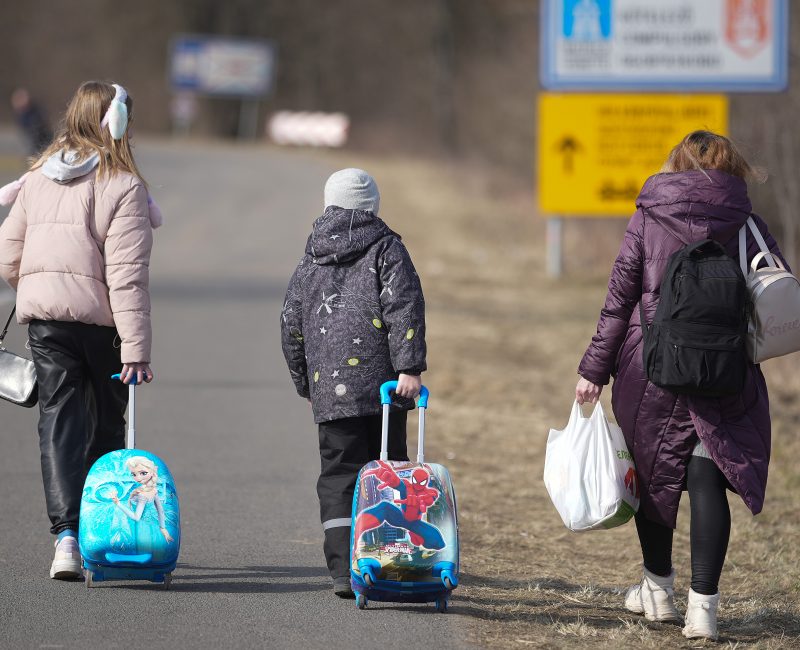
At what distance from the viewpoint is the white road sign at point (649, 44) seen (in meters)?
16.0

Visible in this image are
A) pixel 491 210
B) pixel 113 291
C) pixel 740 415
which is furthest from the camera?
pixel 491 210

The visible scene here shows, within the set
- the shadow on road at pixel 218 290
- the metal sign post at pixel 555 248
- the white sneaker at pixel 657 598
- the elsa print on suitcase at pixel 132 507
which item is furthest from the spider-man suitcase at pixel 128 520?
the metal sign post at pixel 555 248

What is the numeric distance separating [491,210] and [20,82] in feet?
152

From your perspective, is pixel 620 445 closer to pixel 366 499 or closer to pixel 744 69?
pixel 366 499

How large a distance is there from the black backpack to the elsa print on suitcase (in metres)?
1.77

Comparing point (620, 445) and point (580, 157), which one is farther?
point (580, 157)

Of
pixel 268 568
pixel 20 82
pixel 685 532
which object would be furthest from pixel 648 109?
pixel 20 82

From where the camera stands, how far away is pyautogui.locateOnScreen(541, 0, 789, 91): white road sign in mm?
15984

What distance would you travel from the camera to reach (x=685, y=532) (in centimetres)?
687

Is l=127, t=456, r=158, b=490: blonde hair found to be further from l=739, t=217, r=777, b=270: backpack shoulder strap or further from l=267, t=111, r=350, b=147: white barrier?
l=267, t=111, r=350, b=147: white barrier

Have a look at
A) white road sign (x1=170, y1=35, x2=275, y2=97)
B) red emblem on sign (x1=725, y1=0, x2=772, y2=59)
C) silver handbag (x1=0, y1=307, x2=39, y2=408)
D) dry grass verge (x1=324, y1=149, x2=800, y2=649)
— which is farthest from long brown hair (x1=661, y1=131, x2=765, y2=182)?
white road sign (x1=170, y1=35, x2=275, y2=97)

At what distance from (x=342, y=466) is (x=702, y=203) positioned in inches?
61.3

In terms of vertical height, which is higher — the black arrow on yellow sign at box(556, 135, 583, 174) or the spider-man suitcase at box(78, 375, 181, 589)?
the black arrow on yellow sign at box(556, 135, 583, 174)

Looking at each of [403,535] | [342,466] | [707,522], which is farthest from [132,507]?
[707,522]
